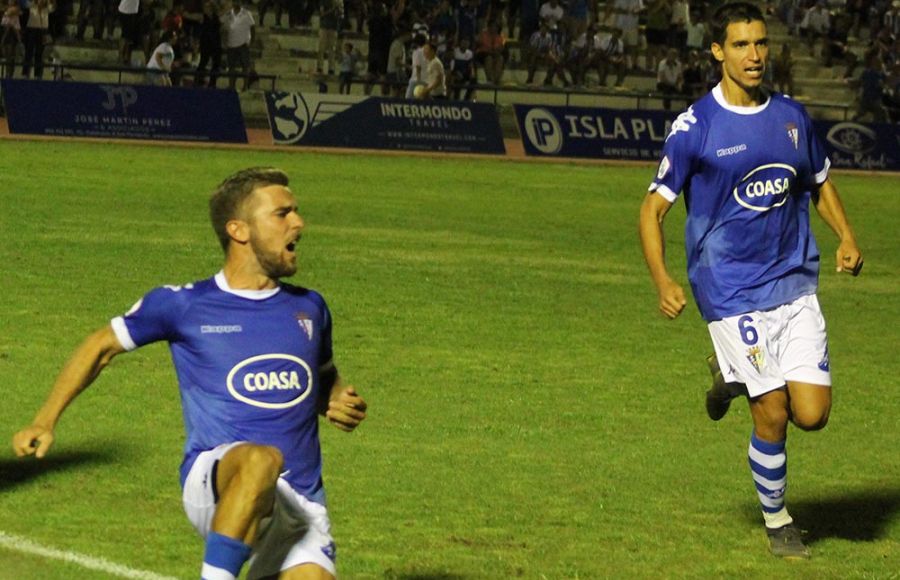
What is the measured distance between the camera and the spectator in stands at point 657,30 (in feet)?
143

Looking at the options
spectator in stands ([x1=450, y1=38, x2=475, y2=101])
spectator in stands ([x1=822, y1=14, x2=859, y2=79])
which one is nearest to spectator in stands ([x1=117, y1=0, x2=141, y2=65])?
spectator in stands ([x1=450, y1=38, x2=475, y2=101])

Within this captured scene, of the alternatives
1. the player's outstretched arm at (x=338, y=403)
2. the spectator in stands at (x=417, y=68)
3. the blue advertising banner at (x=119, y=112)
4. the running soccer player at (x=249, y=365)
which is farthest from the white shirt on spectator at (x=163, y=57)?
the running soccer player at (x=249, y=365)

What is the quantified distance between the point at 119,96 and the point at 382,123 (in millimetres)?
5291

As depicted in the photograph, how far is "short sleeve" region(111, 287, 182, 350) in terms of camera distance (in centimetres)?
571

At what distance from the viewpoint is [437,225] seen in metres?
22.2

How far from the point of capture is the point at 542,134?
3609 cm

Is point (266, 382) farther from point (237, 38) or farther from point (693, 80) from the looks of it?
point (693, 80)

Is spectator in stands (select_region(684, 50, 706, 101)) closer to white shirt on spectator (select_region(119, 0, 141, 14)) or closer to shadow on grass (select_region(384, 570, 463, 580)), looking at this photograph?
white shirt on spectator (select_region(119, 0, 141, 14))

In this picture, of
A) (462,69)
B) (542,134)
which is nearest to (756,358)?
(542,134)

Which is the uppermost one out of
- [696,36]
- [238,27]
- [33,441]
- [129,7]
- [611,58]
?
[33,441]

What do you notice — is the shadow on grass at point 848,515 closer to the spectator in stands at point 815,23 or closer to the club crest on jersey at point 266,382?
the club crest on jersey at point 266,382

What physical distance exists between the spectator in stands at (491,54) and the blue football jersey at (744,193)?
Answer: 1322 inches

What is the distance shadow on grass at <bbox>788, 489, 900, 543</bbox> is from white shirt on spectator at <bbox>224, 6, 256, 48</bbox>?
94.6 feet

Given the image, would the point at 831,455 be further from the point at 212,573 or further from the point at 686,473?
the point at 212,573
